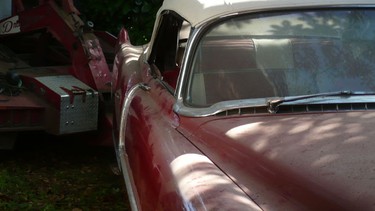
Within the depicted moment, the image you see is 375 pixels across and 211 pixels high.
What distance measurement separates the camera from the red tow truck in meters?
5.32

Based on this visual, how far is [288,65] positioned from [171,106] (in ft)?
2.12

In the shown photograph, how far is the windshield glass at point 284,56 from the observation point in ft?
10.1

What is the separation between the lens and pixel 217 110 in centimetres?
291

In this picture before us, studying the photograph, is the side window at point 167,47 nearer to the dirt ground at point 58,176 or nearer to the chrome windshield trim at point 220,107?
the dirt ground at point 58,176

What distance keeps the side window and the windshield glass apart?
2.90 feet

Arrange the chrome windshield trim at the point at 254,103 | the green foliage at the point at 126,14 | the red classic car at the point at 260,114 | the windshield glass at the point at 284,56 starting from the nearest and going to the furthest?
1. the red classic car at the point at 260,114
2. the chrome windshield trim at the point at 254,103
3. the windshield glass at the point at 284,56
4. the green foliage at the point at 126,14

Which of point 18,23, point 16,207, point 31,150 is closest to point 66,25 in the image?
point 18,23

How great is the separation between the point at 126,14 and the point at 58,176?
437 centimetres

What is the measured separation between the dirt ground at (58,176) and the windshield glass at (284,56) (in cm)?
132

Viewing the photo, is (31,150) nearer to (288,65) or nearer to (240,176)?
(288,65)

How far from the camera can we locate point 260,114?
282 cm

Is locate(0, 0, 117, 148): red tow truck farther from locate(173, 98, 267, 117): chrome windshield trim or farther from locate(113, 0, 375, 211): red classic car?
locate(173, 98, 267, 117): chrome windshield trim

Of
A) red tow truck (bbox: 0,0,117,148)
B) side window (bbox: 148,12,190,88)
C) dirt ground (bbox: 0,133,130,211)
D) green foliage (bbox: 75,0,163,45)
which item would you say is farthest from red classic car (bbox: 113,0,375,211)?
green foliage (bbox: 75,0,163,45)

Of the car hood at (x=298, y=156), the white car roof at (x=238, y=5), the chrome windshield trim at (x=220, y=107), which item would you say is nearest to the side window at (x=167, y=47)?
the white car roof at (x=238, y=5)
